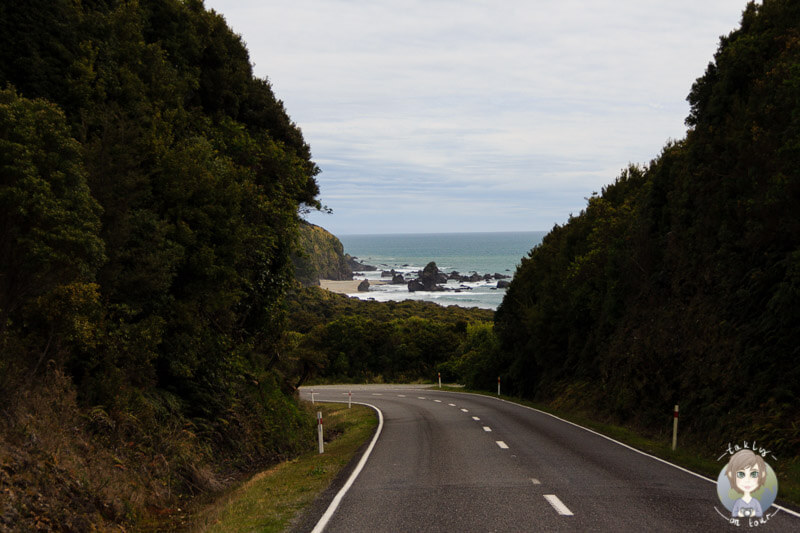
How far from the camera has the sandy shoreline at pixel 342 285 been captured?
534 feet

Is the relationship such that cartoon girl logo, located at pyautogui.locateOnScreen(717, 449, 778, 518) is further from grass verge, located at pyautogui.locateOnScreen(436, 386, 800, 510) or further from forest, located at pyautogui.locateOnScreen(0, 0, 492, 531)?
forest, located at pyautogui.locateOnScreen(0, 0, 492, 531)

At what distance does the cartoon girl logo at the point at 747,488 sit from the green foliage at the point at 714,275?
14.9 feet

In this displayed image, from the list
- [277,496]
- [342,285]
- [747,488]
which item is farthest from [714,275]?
[342,285]

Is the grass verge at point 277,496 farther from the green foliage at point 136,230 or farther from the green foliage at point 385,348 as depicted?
the green foliage at point 385,348

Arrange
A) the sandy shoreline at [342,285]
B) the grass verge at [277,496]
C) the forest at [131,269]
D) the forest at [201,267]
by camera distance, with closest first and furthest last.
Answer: the grass verge at [277,496] < the forest at [131,269] < the forest at [201,267] < the sandy shoreline at [342,285]

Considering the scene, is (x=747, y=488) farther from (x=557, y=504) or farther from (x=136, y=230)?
(x=136, y=230)

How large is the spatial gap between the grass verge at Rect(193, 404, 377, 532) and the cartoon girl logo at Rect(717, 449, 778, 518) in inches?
257

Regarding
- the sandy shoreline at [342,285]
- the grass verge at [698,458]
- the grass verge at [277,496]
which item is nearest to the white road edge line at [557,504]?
the grass verge at [698,458]

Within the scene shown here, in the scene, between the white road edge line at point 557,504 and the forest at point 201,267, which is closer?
the white road edge line at point 557,504

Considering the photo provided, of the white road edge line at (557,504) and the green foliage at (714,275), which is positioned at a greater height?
the green foliage at (714,275)

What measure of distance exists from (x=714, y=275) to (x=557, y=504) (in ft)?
48.2

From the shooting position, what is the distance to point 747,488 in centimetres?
820

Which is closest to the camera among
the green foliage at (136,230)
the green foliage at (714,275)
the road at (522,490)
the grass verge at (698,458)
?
the road at (522,490)

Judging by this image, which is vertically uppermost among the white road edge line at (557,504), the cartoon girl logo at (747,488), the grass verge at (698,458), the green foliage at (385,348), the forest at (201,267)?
the forest at (201,267)
